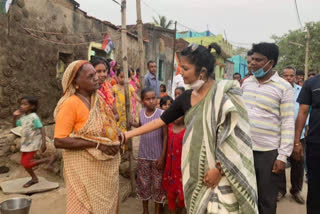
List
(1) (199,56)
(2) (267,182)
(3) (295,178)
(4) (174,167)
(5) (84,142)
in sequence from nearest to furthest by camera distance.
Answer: (1) (199,56) < (5) (84,142) < (2) (267,182) < (4) (174,167) < (3) (295,178)

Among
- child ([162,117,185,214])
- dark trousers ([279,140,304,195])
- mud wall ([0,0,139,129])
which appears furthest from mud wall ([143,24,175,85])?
child ([162,117,185,214])

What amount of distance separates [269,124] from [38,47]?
17.8 feet

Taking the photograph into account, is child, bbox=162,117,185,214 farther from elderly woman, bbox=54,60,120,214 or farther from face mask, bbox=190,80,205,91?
face mask, bbox=190,80,205,91

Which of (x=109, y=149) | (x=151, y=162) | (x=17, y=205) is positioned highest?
(x=109, y=149)

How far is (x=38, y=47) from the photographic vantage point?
19.6 feet

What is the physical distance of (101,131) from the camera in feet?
6.95

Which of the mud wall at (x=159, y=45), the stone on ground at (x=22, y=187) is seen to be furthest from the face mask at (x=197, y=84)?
Answer: the mud wall at (x=159, y=45)

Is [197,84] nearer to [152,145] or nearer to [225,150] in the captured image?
[225,150]

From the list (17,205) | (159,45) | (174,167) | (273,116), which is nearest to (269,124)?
(273,116)

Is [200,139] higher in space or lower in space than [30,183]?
higher

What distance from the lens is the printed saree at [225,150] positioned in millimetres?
1748

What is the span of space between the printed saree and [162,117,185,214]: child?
1.16 metres

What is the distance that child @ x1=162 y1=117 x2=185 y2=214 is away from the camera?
3.04 m

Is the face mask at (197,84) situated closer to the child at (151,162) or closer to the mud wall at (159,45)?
the child at (151,162)
